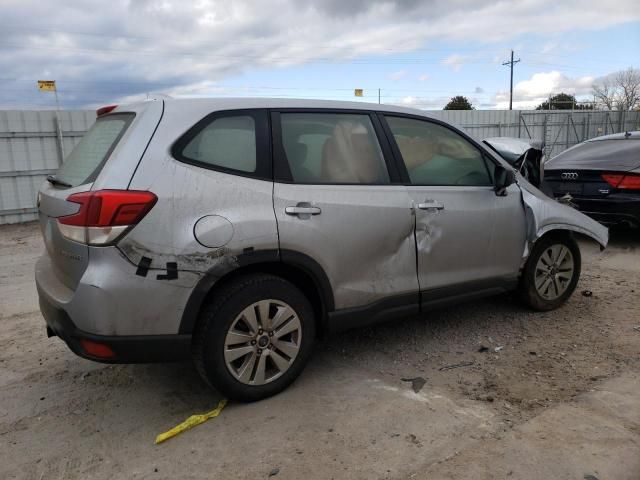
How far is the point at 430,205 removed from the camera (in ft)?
11.6

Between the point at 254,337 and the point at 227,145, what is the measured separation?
A: 3.55 ft

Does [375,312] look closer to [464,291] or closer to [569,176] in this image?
[464,291]

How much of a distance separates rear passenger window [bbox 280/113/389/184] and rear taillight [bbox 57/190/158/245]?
0.90m

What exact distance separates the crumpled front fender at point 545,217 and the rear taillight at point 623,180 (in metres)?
2.33

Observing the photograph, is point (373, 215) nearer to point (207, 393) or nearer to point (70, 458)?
point (207, 393)

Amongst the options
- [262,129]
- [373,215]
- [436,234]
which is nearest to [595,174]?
[436,234]

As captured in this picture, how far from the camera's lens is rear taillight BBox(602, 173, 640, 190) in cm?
640

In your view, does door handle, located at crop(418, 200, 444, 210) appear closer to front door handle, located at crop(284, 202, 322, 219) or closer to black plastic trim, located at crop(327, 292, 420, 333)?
black plastic trim, located at crop(327, 292, 420, 333)

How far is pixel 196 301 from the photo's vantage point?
108 inches

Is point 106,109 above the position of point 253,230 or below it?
above

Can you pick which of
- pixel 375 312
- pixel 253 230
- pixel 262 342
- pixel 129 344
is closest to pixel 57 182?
pixel 129 344

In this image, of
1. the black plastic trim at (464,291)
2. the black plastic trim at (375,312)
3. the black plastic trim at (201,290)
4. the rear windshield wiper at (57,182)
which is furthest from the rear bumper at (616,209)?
the rear windshield wiper at (57,182)

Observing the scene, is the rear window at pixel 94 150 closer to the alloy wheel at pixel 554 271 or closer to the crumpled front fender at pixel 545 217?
the crumpled front fender at pixel 545 217

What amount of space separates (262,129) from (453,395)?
1939 millimetres
